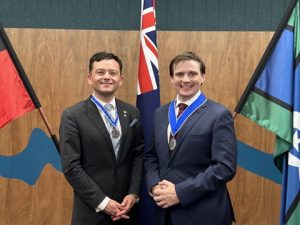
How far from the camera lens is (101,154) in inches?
75.3

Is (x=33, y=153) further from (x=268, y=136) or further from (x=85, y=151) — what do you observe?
(x=268, y=136)

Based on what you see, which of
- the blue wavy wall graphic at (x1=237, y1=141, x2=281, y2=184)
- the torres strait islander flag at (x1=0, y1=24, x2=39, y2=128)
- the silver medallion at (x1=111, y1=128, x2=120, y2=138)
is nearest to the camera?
the silver medallion at (x1=111, y1=128, x2=120, y2=138)

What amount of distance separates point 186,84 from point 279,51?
0.70 m

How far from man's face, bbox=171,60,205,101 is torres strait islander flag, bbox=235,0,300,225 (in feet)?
Result: 1.64

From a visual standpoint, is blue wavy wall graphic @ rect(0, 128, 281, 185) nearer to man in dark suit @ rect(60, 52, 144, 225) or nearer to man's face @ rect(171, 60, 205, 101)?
man in dark suit @ rect(60, 52, 144, 225)

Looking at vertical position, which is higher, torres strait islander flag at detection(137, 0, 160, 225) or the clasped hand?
torres strait islander flag at detection(137, 0, 160, 225)

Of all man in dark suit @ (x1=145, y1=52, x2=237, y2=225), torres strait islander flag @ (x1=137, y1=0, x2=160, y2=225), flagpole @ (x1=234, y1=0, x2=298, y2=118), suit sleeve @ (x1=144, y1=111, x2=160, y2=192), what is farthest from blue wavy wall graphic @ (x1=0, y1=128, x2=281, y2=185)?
→ flagpole @ (x1=234, y1=0, x2=298, y2=118)

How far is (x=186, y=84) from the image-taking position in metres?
1.82

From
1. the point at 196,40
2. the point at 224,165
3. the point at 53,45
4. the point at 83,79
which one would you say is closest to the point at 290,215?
the point at 224,165

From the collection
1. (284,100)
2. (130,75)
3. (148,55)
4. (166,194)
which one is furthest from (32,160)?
(284,100)

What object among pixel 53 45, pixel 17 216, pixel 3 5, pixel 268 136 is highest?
pixel 3 5

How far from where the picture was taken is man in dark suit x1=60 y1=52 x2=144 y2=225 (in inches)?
73.8

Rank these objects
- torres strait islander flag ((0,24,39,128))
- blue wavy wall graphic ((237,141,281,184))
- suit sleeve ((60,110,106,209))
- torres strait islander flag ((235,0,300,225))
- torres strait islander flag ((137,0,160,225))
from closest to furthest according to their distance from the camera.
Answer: suit sleeve ((60,110,106,209)), torres strait islander flag ((235,0,300,225)), torres strait islander flag ((0,24,39,128)), torres strait islander flag ((137,0,160,225)), blue wavy wall graphic ((237,141,281,184))

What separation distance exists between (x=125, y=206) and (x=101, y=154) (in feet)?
0.99
